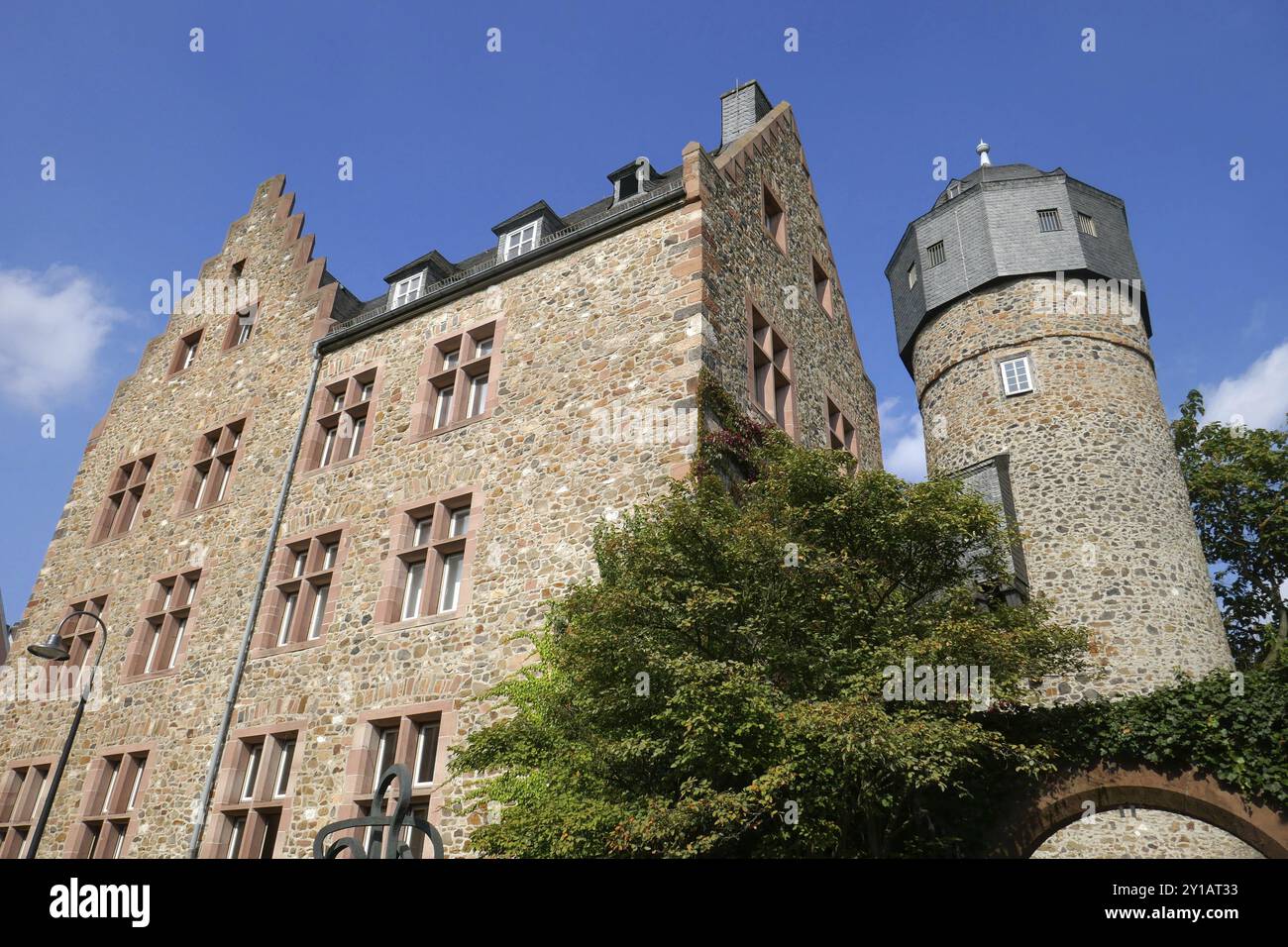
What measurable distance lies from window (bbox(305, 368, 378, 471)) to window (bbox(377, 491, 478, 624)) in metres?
2.80

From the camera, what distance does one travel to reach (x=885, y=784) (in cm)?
912

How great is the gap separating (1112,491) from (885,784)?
15.6 metres

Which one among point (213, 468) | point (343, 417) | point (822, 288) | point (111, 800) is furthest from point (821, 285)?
point (111, 800)

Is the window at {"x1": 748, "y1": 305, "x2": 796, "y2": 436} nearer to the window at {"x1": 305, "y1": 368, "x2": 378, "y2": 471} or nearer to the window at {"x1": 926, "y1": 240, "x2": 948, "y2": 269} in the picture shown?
the window at {"x1": 305, "y1": 368, "x2": 378, "y2": 471}

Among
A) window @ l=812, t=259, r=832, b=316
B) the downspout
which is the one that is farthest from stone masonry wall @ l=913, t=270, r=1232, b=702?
the downspout

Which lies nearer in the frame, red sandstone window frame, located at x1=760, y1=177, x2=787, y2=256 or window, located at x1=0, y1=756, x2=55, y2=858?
window, located at x1=0, y1=756, x2=55, y2=858

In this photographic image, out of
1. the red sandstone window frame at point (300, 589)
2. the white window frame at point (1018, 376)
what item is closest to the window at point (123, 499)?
the red sandstone window frame at point (300, 589)

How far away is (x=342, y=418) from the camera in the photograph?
1850 centimetres

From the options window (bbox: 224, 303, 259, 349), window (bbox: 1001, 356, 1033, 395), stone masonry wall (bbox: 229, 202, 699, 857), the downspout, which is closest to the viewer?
stone masonry wall (bbox: 229, 202, 699, 857)

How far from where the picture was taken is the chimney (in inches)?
870

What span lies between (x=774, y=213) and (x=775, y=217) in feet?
0.29
